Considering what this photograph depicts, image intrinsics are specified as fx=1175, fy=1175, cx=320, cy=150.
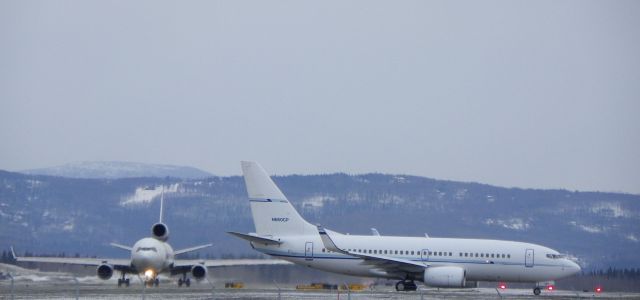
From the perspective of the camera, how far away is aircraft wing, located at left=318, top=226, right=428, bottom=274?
5556 cm

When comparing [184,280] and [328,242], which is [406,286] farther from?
[184,280]

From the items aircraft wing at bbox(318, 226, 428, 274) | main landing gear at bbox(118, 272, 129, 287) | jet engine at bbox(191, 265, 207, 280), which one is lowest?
main landing gear at bbox(118, 272, 129, 287)

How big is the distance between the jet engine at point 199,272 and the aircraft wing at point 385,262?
825 cm

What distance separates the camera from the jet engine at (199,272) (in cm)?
6149

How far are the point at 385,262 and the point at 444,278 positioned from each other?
2.90m

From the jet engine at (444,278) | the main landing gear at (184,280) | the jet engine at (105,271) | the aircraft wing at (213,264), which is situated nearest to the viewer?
the jet engine at (444,278)

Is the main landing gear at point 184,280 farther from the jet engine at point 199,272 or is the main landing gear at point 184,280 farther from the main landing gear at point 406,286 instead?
the main landing gear at point 406,286

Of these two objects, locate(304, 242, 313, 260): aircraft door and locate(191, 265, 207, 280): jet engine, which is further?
locate(191, 265, 207, 280): jet engine

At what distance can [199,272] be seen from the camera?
61562 mm

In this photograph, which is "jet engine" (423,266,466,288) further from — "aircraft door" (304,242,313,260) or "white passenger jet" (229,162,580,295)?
"aircraft door" (304,242,313,260)

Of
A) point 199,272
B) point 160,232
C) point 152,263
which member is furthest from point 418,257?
point 160,232

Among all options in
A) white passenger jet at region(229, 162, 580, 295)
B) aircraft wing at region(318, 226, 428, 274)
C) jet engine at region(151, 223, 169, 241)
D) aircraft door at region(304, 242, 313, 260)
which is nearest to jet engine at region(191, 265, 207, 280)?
jet engine at region(151, 223, 169, 241)

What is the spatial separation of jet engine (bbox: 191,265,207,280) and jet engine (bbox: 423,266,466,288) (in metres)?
12.5

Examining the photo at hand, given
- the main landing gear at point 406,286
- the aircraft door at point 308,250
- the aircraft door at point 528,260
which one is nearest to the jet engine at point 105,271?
the aircraft door at point 308,250
